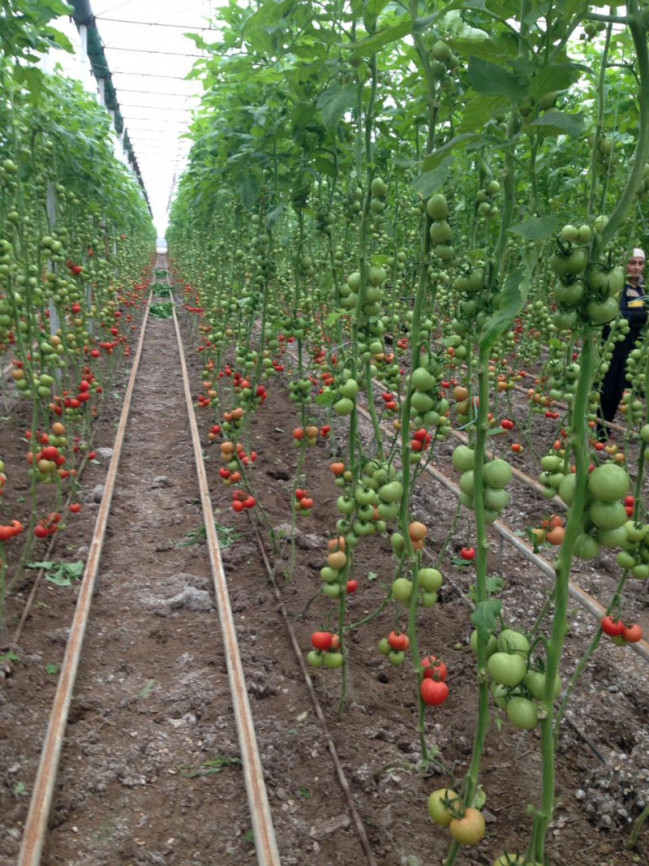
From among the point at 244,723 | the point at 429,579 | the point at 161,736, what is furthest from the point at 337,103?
the point at 161,736

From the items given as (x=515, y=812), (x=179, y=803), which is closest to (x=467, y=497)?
(x=515, y=812)

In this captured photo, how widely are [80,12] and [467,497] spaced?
14812mm

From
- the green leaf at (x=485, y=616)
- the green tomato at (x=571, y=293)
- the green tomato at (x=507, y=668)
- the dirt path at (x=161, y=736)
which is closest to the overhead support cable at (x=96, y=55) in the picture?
the dirt path at (x=161, y=736)

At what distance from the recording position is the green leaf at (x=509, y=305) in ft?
3.68

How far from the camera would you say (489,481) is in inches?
56.0

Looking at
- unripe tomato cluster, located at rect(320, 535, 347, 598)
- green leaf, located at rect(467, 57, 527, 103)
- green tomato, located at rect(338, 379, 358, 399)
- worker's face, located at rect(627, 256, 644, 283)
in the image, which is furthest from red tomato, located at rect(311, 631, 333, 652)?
worker's face, located at rect(627, 256, 644, 283)

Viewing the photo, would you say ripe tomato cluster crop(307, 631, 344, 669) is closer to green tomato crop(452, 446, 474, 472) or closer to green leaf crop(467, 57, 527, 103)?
green tomato crop(452, 446, 474, 472)

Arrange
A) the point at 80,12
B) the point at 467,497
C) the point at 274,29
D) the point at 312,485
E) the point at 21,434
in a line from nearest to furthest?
the point at 467,497
the point at 274,29
the point at 312,485
the point at 21,434
the point at 80,12

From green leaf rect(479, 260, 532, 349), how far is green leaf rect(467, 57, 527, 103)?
1.08ft

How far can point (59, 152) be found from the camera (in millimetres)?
5844

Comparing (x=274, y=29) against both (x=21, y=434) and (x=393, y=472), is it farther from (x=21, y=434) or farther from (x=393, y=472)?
(x=21, y=434)

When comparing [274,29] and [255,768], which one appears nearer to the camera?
[274,29]

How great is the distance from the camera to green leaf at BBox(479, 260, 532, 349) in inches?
44.2

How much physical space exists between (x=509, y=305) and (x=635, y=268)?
17.8 feet
